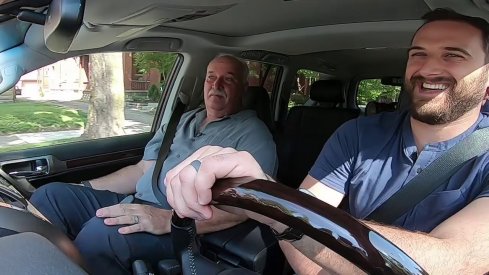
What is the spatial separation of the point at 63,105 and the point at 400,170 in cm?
232

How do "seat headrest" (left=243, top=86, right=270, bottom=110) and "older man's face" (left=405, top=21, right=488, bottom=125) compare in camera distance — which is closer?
"older man's face" (left=405, top=21, right=488, bottom=125)

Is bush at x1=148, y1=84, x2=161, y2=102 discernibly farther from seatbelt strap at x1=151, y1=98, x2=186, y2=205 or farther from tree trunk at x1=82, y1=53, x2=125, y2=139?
seatbelt strap at x1=151, y1=98, x2=186, y2=205

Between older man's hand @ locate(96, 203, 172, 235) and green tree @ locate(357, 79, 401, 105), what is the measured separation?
7.72ft

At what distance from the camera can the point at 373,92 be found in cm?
448

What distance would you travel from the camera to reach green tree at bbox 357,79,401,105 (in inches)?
165

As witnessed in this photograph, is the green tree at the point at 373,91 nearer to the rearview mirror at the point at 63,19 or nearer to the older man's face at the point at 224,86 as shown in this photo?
the older man's face at the point at 224,86

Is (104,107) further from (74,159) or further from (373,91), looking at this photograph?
(373,91)

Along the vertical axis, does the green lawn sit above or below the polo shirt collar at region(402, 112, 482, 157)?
below

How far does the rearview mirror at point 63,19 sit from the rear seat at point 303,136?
92.9 inches

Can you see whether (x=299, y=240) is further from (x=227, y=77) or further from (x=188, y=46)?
(x=188, y=46)

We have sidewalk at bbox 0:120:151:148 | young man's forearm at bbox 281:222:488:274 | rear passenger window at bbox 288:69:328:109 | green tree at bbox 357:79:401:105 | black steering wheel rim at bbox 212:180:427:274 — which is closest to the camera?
black steering wheel rim at bbox 212:180:427:274

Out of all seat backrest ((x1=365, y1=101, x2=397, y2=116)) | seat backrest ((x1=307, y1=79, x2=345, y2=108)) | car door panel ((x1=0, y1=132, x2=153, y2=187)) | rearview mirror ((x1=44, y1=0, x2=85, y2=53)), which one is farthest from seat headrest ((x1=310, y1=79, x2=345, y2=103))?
rearview mirror ((x1=44, y1=0, x2=85, y2=53))

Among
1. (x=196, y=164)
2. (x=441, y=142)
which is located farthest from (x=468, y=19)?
(x=196, y=164)

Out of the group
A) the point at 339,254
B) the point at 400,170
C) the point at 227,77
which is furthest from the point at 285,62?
the point at 339,254
